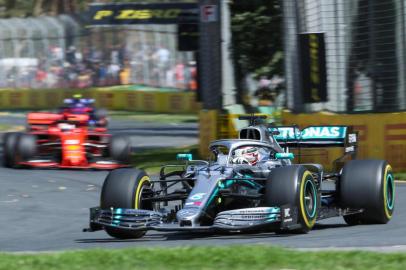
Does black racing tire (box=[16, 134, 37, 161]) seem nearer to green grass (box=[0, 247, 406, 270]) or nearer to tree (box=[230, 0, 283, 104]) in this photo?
tree (box=[230, 0, 283, 104])

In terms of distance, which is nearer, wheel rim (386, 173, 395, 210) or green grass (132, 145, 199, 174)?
wheel rim (386, 173, 395, 210)

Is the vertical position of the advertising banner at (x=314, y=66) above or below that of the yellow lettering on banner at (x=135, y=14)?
below

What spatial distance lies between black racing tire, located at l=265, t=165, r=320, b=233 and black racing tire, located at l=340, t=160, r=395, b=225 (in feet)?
3.04

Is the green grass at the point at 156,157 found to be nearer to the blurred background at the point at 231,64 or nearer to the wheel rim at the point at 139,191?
the blurred background at the point at 231,64

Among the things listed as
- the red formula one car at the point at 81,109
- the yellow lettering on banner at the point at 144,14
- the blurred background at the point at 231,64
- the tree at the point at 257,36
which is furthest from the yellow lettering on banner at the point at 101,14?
the red formula one car at the point at 81,109

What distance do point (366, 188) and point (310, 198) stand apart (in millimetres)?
870

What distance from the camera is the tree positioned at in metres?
29.0

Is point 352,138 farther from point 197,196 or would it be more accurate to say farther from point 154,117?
point 154,117

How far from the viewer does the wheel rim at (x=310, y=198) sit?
1168 centimetres

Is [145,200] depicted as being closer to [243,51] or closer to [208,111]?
[208,111]

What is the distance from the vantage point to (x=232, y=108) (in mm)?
24594

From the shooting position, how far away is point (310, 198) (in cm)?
1182

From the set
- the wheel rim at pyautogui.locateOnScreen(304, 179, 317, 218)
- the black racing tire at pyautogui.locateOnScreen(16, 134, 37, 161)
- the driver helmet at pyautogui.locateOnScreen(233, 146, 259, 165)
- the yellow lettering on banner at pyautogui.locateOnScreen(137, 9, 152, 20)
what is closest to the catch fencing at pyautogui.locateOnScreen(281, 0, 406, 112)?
the black racing tire at pyautogui.locateOnScreen(16, 134, 37, 161)

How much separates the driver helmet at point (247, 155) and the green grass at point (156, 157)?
29.7 feet
